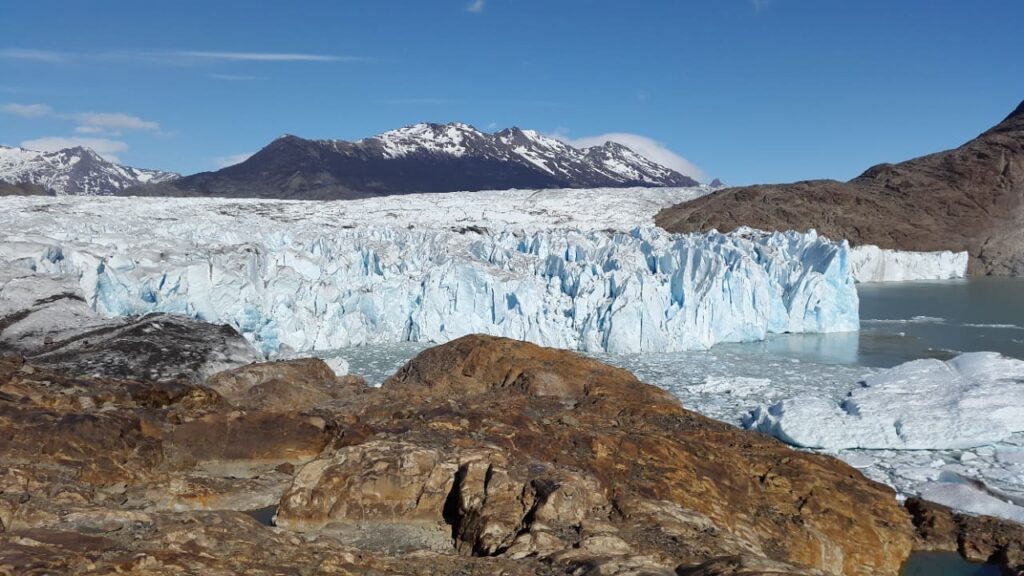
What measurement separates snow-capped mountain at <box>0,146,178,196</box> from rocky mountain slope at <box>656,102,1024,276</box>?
124 meters

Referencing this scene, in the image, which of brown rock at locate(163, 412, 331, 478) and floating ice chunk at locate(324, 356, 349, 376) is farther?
floating ice chunk at locate(324, 356, 349, 376)

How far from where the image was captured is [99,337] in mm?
10227

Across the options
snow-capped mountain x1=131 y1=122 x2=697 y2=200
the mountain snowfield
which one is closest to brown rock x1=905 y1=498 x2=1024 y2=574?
snow-capped mountain x1=131 y1=122 x2=697 y2=200

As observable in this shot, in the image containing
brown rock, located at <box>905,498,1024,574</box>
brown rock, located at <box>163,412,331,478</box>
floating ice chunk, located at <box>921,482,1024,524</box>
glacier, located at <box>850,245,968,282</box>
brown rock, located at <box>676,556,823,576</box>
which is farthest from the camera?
glacier, located at <box>850,245,968,282</box>

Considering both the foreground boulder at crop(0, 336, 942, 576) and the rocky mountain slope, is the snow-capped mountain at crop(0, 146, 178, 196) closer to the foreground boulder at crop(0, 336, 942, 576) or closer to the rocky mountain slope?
the rocky mountain slope

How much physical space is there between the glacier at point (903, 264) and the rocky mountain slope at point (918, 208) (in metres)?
1.96

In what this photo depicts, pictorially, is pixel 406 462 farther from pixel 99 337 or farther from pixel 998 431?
pixel 998 431

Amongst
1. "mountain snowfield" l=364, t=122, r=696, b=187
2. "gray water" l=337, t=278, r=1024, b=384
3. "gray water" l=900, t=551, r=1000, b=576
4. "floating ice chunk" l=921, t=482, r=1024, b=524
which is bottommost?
"gray water" l=900, t=551, r=1000, b=576

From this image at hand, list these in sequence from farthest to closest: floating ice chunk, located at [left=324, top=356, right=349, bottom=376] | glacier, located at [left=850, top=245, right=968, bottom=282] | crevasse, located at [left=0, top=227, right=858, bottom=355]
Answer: glacier, located at [left=850, top=245, right=968, bottom=282]
crevasse, located at [left=0, top=227, right=858, bottom=355]
floating ice chunk, located at [left=324, top=356, right=349, bottom=376]

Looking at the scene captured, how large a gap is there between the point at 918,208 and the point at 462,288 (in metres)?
38.2

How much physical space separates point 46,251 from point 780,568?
15230mm

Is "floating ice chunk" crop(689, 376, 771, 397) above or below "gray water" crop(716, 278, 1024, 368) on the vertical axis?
below

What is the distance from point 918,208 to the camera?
44.1m

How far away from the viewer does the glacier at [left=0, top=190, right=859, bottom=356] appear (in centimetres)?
1402
